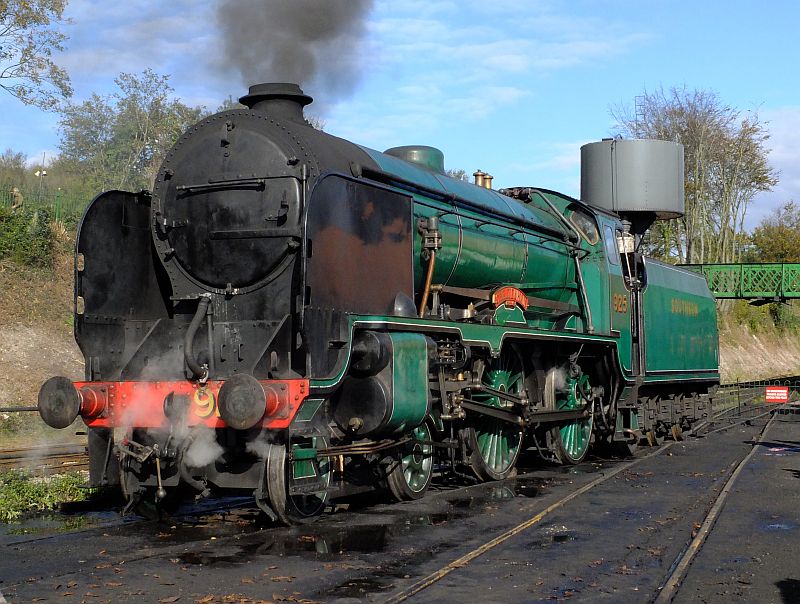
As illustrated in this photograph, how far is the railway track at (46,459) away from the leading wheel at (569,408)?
5.71 m

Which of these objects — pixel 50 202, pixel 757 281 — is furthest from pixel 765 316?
pixel 50 202

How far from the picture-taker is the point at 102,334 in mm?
7883

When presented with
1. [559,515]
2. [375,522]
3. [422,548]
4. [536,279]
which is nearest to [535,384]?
[536,279]

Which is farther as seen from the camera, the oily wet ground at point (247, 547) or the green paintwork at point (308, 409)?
the green paintwork at point (308, 409)

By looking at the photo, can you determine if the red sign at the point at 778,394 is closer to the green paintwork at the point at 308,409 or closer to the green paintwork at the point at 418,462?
the green paintwork at the point at 418,462

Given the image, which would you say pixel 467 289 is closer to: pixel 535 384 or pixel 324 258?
pixel 535 384

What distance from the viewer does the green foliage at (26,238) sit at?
22.9m

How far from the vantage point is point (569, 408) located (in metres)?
11.8

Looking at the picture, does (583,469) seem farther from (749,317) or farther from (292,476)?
(749,317)

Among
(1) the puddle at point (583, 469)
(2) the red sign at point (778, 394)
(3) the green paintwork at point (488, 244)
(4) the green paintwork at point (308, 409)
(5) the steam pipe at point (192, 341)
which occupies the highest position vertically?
(3) the green paintwork at point (488, 244)

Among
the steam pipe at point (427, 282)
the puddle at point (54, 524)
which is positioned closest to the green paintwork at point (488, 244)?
the steam pipe at point (427, 282)

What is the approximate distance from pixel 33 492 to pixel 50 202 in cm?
1853

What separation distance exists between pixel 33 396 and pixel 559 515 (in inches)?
544

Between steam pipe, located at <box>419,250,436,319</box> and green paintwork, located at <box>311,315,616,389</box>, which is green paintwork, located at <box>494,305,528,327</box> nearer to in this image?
green paintwork, located at <box>311,315,616,389</box>
